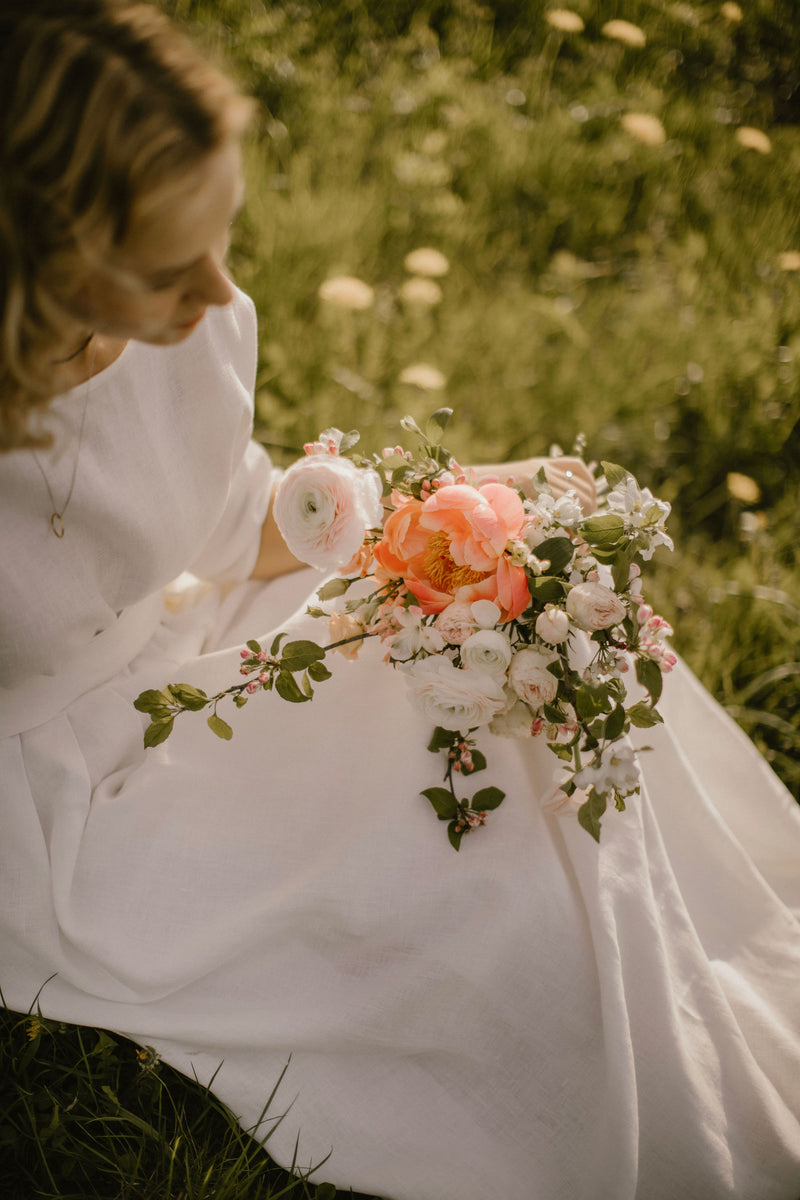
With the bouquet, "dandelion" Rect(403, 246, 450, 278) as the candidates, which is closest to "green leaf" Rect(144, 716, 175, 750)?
the bouquet

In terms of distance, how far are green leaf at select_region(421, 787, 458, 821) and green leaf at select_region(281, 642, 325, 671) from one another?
0.83ft

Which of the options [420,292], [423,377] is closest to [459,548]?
[423,377]

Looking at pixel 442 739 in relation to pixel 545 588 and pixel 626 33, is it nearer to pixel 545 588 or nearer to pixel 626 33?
pixel 545 588

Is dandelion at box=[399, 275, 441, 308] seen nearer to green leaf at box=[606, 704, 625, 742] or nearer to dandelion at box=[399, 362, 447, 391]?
dandelion at box=[399, 362, 447, 391]

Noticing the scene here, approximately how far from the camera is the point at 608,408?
2363mm

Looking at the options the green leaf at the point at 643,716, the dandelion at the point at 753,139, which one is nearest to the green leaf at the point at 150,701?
the green leaf at the point at 643,716

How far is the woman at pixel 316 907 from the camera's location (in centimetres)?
105

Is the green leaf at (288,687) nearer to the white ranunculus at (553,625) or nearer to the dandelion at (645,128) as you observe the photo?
the white ranunculus at (553,625)

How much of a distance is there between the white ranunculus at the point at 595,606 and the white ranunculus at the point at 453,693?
0.39 ft

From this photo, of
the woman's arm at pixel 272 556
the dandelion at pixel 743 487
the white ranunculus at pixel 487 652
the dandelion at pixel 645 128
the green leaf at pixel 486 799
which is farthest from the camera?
the dandelion at pixel 645 128

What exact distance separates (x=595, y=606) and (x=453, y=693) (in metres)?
0.18

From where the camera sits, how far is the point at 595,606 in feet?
2.92

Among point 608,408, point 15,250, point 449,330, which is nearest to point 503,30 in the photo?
point 449,330

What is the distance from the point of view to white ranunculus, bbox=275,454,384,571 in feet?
3.04
